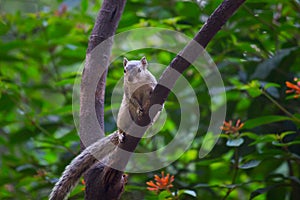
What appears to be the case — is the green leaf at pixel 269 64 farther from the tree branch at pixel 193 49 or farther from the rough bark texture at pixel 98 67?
the tree branch at pixel 193 49

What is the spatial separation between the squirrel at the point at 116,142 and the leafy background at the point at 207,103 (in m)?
0.32

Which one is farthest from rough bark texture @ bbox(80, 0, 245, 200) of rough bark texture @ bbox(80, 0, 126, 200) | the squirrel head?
the squirrel head

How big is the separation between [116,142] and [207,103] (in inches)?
46.3

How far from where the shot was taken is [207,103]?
309 centimetres

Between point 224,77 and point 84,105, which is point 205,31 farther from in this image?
point 224,77

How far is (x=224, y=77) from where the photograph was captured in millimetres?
3131

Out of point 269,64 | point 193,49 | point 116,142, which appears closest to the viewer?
point 193,49

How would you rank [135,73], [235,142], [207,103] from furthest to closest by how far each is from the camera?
[207,103] < [235,142] < [135,73]

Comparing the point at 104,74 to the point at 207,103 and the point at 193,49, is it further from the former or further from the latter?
the point at 207,103

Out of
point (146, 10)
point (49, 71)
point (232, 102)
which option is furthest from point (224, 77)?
point (49, 71)

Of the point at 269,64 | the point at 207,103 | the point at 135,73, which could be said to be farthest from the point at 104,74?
the point at 207,103

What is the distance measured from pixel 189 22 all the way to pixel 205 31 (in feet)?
4.30

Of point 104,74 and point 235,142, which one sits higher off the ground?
point 104,74

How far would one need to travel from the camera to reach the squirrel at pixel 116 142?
1.94 m
